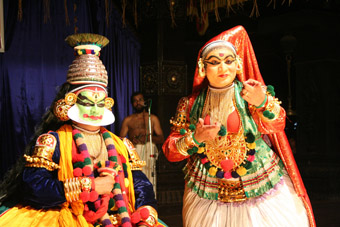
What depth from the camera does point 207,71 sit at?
2.80m

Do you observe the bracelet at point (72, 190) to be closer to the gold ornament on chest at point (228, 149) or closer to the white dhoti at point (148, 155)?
the gold ornament on chest at point (228, 149)

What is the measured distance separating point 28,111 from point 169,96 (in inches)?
71.1

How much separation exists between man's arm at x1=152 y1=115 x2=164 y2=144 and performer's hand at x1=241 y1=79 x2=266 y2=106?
10.0 feet

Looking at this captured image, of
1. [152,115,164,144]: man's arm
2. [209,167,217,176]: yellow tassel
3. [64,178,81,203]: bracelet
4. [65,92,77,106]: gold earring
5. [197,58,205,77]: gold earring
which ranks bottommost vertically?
[64,178,81,203]: bracelet

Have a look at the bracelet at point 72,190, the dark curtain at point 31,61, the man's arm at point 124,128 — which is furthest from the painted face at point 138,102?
the bracelet at point 72,190

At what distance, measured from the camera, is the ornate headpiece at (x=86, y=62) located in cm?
270

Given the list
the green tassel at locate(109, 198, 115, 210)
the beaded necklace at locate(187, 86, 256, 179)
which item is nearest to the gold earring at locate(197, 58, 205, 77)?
the beaded necklace at locate(187, 86, 256, 179)

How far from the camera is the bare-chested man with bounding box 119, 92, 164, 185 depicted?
5418 millimetres

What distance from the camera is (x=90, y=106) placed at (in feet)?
8.74

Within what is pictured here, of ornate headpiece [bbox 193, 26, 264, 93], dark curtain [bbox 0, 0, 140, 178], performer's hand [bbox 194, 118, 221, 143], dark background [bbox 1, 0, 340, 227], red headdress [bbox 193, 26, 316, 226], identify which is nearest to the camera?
performer's hand [bbox 194, 118, 221, 143]

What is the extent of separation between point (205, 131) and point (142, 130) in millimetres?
3092

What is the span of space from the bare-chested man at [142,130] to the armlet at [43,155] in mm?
2807

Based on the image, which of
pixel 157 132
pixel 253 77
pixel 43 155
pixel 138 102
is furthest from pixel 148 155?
pixel 43 155

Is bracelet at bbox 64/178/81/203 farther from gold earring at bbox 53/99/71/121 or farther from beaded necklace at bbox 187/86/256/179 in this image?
beaded necklace at bbox 187/86/256/179
